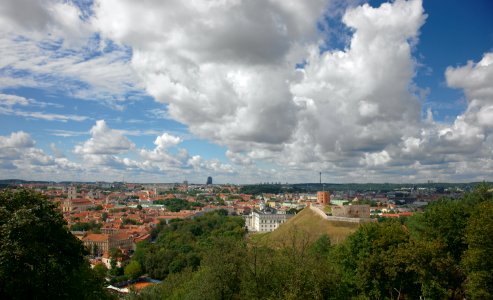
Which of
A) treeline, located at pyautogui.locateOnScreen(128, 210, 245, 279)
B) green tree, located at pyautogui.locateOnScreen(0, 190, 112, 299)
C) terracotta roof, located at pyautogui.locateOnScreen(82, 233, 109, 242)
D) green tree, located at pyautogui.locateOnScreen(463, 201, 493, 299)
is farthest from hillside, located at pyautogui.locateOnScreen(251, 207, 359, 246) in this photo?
green tree, located at pyautogui.locateOnScreen(0, 190, 112, 299)

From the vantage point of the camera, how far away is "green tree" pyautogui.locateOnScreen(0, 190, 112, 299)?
15.3 m

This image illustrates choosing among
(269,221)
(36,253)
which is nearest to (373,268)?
(36,253)

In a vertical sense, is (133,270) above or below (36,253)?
below

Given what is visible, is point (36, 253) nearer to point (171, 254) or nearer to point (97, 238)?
point (171, 254)

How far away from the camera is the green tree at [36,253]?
50.2 feet

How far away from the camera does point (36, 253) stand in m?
15.9

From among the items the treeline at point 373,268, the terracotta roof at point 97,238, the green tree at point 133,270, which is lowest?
the green tree at point 133,270

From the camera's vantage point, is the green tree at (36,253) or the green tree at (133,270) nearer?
the green tree at (36,253)

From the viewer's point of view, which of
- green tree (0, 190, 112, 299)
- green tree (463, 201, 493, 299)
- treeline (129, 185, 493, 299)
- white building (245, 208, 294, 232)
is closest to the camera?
green tree (0, 190, 112, 299)

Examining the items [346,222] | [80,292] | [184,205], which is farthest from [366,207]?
[184,205]

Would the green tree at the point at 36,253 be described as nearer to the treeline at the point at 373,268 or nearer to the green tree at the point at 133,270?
the treeline at the point at 373,268

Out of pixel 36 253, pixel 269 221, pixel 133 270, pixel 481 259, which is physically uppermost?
pixel 36 253

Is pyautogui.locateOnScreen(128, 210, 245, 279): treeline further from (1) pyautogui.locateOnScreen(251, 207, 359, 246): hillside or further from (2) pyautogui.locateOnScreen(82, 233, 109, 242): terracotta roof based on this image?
(2) pyautogui.locateOnScreen(82, 233, 109, 242): terracotta roof

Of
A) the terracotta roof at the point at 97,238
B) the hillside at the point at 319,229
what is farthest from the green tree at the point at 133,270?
the terracotta roof at the point at 97,238
